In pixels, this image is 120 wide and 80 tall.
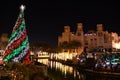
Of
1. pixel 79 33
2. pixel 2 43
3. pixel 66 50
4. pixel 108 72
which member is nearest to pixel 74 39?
pixel 79 33

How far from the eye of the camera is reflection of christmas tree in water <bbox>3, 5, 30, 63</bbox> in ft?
78.0

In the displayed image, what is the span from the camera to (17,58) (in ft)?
78.3

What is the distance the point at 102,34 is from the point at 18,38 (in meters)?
58.4

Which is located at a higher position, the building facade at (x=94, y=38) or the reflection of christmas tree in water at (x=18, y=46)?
the building facade at (x=94, y=38)

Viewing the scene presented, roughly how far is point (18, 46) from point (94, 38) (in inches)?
2321

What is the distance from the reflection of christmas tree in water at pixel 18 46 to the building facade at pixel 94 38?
5564cm

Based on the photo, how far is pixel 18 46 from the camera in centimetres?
2400

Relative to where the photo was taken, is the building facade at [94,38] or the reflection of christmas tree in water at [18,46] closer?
the reflection of christmas tree in water at [18,46]

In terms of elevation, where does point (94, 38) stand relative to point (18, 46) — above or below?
above

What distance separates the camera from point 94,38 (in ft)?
265

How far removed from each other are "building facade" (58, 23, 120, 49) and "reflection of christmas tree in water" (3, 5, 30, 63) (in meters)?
55.6

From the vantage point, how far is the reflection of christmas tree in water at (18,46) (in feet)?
78.0

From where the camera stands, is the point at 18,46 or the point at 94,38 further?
the point at 94,38

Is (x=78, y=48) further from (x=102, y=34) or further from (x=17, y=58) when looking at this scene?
(x=17, y=58)
